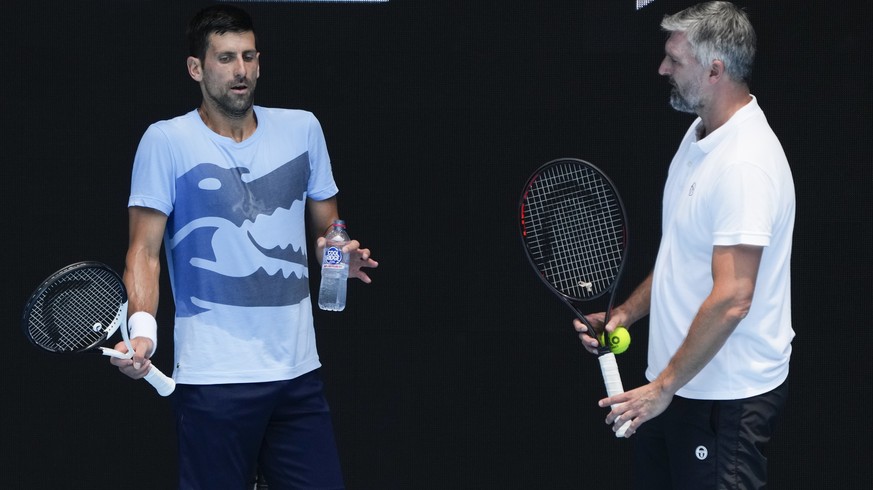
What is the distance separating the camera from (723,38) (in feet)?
8.53

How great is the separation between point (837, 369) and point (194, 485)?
2008 mm

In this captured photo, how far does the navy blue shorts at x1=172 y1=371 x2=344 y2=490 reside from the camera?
9.39 feet

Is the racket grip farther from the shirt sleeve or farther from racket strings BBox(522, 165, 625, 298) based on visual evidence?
the shirt sleeve

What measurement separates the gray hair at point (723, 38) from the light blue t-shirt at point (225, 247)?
3.28 ft

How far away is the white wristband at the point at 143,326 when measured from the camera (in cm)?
265

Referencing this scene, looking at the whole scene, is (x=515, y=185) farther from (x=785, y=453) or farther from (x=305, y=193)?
(x=785, y=453)

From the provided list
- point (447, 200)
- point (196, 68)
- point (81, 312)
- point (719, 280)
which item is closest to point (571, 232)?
point (719, 280)

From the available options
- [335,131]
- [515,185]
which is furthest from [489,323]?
[335,131]

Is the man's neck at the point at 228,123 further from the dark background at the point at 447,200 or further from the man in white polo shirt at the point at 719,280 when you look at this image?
the man in white polo shirt at the point at 719,280

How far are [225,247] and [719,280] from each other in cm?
112

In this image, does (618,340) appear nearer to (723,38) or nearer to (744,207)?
(744,207)

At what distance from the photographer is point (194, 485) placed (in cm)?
288

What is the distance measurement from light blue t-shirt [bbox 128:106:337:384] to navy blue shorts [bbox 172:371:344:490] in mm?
46

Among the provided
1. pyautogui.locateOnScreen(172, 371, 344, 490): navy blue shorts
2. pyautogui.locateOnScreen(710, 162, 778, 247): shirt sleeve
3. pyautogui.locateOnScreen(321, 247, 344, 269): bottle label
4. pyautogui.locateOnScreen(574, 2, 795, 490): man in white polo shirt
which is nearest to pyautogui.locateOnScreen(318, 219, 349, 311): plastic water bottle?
pyautogui.locateOnScreen(321, 247, 344, 269): bottle label
